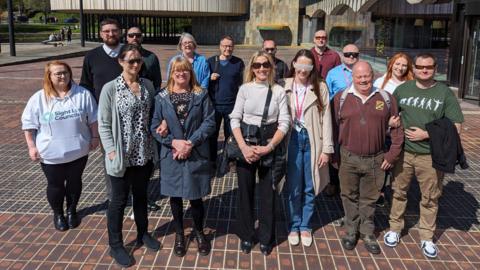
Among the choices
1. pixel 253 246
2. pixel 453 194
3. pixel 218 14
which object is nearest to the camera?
pixel 253 246

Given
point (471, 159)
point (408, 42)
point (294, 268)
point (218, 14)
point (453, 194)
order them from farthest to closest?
point (218, 14)
point (408, 42)
point (471, 159)
point (453, 194)
point (294, 268)

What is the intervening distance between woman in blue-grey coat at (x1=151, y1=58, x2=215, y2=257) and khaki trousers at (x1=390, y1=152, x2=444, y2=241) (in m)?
1.80

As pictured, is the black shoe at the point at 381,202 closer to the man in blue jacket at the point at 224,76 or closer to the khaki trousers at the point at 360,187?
the khaki trousers at the point at 360,187

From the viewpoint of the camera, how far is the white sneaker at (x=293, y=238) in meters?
4.18

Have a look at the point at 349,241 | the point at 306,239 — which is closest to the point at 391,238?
the point at 349,241

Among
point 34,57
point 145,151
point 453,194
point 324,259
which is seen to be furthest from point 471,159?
point 34,57

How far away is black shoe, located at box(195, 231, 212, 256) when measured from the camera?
3980mm

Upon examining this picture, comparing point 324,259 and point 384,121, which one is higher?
point 384,121

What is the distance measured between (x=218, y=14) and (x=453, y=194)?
40488 mm

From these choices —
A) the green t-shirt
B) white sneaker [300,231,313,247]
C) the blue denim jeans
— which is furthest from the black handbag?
the green t-shirt

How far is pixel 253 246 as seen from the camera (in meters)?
4.13

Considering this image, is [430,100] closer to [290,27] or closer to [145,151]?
[145,151]

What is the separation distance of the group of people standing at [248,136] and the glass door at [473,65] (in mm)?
9627

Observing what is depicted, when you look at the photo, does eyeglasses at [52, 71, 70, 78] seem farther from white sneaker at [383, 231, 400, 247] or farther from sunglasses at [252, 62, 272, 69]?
white sneaker at [383, 231, 400, 247]
